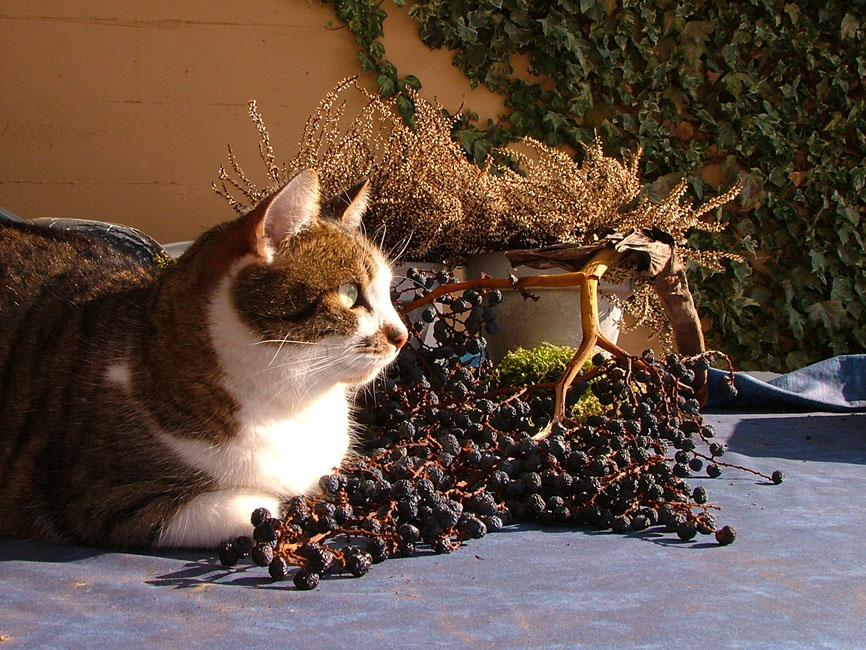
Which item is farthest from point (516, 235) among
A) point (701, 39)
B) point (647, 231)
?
point (701, 39)

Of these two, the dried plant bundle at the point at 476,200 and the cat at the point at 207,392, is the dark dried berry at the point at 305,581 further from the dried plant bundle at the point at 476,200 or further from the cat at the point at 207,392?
the dried plant bundle at the point at 476,200

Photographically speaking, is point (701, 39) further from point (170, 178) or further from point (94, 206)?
point (94, 206)

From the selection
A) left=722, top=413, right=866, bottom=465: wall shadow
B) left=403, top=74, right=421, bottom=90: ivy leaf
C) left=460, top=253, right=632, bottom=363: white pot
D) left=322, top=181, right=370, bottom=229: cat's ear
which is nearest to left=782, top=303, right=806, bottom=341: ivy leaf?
left=722, top=413, right=866, bottom=465: wall shadow

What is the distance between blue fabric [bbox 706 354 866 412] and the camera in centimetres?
194

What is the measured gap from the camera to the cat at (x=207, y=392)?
87 cm

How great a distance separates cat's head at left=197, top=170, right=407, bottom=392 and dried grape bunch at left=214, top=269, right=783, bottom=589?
14 cm

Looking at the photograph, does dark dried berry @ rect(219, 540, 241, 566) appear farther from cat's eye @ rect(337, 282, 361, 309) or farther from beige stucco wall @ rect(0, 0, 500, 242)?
beige stucco wall @ rect(0, 0, 500, 242)

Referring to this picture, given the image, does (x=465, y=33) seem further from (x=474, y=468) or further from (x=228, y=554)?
(x=228, y=554)

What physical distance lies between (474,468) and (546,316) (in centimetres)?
64

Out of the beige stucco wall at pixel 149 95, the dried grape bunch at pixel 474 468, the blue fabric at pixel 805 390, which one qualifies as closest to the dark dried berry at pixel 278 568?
the dried grape bunch at pixel 474 468

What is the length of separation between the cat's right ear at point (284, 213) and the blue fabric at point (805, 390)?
1303 mm

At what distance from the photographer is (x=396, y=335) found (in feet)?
3.18

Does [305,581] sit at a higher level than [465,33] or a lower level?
lower

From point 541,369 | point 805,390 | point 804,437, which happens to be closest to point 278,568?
point 541,369
